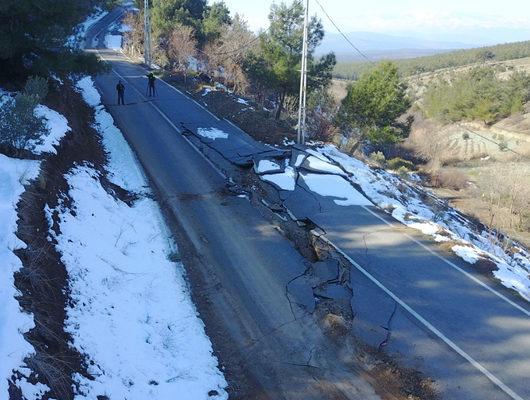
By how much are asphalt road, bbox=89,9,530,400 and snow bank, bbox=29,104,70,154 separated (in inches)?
129

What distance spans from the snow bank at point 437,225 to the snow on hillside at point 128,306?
259 inches

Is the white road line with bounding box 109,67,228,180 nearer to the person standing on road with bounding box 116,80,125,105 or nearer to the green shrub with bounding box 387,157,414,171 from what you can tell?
the person standing on road with bounding box 116,80,125,105

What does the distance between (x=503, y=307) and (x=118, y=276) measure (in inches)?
297

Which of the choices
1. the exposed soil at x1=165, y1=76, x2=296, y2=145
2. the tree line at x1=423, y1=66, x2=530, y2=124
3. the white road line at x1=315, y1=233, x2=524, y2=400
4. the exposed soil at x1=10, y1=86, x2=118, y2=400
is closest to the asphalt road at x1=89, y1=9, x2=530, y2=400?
the white road line at x1=315, y1=233, x2=524, y2=400

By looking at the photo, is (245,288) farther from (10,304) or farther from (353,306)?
(10,304)

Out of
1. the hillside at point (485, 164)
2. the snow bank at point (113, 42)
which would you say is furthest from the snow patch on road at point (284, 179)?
the snow bank at point (113, 42)

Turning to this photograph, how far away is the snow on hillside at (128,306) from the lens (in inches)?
247

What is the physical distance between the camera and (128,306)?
774 centimetres

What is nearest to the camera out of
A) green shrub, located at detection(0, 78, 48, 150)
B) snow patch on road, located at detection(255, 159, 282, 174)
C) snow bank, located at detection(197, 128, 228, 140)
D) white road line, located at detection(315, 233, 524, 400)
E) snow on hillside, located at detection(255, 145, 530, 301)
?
white road line, located at detection(315, 233, 524, 400)

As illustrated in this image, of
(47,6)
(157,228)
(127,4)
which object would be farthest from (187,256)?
(127,4)

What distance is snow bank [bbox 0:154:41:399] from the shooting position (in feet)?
15.4

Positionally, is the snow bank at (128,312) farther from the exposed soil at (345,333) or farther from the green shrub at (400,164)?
the green shrub at (400,164)

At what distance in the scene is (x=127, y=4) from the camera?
83062 mm

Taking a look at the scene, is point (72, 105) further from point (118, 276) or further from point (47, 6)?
point (118, 276)
